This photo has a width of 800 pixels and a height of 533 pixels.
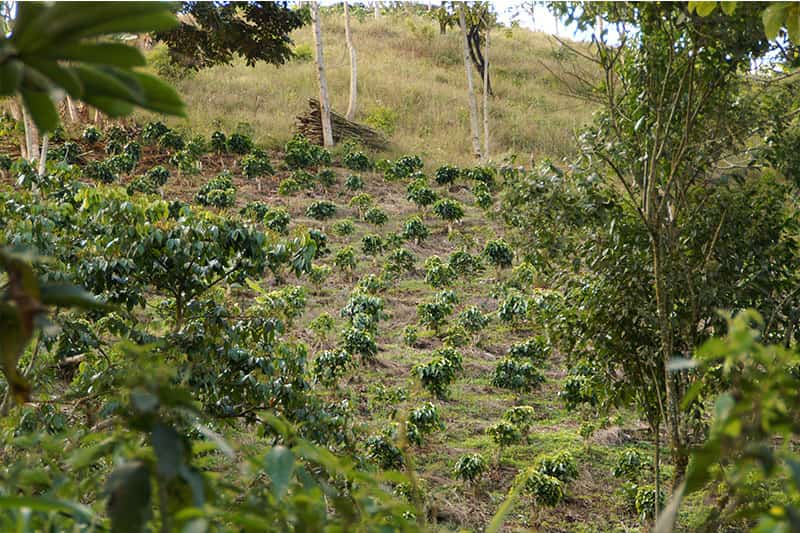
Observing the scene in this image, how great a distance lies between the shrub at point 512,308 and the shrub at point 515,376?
1443mm

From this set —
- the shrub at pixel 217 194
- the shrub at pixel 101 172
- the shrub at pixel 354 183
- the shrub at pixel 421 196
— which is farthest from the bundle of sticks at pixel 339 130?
the shrub at pixel 101 172

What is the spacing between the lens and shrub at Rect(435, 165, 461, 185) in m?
16.4

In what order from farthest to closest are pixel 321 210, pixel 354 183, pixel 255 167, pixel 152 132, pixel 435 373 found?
pixel 152 132 < pixel 354 183 < pixel 255 167 < pixel 321 210 < pixel 435 373

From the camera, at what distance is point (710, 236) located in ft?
14.2

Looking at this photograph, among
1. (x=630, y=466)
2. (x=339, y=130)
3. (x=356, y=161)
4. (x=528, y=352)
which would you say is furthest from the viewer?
(x=339, y=130)

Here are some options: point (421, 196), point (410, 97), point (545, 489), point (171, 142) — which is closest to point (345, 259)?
point (421, 196)

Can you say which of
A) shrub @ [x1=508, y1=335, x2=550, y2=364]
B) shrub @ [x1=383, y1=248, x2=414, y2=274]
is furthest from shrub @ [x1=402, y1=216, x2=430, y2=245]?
shrub @ [x1=508, y1=335, x2=550, y2=364]

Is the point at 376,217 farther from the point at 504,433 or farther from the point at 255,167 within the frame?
the point at 504,433

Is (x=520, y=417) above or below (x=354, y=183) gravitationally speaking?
below

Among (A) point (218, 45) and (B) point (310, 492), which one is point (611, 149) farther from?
(A) point (218, 45)

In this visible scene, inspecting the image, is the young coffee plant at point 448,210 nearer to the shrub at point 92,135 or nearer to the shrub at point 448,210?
the shrub at point 448,210

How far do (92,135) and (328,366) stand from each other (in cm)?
1015

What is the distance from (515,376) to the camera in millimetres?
8281

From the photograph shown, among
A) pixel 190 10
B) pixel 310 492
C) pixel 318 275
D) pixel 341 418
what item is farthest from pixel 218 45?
pixel 310 492
